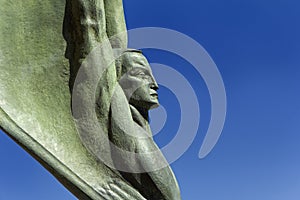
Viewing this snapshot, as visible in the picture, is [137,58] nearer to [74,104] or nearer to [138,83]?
[138,83]

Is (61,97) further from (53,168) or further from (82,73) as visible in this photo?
(53,168)

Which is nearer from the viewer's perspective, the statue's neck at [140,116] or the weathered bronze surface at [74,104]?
the weathered bronze surface at [74,104]

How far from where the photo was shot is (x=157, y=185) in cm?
546

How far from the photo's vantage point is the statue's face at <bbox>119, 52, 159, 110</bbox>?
230 inches

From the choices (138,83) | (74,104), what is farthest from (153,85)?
(74,104)

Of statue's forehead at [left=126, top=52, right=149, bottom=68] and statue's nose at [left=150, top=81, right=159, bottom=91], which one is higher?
statue's forehead at [left=126, top=52, right=149, bottom=68]

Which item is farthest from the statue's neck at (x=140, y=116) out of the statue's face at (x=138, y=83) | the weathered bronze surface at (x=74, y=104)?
the weathered bronze surface at (x=74, y=104)

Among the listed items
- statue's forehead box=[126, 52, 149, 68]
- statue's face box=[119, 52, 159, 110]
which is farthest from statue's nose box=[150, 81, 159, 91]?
statue's forehead box=[126, 52, 149, 68]

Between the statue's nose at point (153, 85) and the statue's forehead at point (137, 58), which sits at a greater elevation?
the statue's forehead at point (137, 58)

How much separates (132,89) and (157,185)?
95 cm

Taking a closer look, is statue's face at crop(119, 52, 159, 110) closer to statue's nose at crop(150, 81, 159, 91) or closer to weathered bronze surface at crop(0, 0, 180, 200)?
statue's nose at crop(150, 81, 159, 91)

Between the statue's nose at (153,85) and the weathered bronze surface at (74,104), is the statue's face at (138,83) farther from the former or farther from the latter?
the weathered bronze surface at (74,104)

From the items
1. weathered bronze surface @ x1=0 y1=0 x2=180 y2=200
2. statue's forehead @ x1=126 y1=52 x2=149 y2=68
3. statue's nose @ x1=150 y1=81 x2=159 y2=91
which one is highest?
statue's forehead @ x1=126 y1=52 x2=149 y2=68

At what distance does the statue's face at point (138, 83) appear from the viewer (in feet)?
19.2
